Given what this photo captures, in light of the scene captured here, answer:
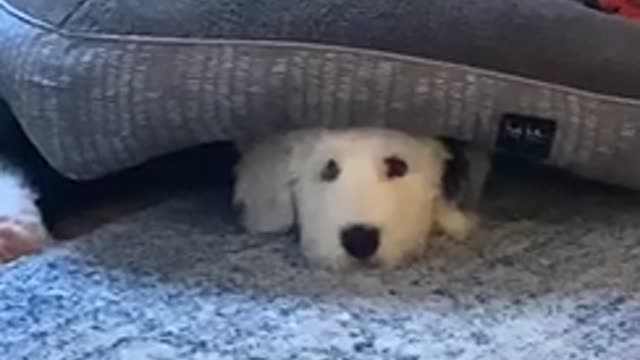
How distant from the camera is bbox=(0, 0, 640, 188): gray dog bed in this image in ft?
4.07

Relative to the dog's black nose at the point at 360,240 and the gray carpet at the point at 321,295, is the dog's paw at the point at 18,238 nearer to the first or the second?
the gray carpet at the point at 321,295

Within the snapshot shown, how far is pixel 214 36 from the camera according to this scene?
1258 millimetres

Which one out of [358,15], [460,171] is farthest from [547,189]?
[358,15]

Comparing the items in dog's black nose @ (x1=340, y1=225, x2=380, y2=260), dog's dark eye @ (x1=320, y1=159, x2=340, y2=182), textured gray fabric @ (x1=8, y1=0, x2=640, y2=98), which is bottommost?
dog's black nose @ (x1=340, y1=225, x2=380, y2=260)

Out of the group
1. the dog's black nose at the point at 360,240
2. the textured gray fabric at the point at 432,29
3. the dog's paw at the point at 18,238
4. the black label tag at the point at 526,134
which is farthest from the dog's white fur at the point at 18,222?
the black label tag at the point at 526,134

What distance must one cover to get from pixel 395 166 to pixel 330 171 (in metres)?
0.05

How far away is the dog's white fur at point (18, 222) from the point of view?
1291 mm

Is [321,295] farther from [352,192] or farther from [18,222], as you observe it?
[18,222]

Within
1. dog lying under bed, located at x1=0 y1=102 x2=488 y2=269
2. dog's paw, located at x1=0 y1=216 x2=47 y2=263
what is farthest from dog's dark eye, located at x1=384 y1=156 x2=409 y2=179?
dog's paw, located at x1=0 y1=216 x2=47 y2=263

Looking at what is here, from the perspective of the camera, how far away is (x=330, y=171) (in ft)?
4.11

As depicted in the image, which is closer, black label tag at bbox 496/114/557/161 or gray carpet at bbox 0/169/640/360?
gray carpet at bbox 0/169/640/360

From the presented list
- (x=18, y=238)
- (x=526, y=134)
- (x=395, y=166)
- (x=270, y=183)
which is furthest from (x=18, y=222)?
(x=526, y=134)

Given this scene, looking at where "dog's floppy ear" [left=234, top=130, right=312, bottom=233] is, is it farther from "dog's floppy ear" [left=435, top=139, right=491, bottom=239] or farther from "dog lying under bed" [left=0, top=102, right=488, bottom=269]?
"dog's floppy ear" [left=435, top=139, right=491, bottom=239]

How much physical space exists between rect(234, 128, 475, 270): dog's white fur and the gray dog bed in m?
0.02
